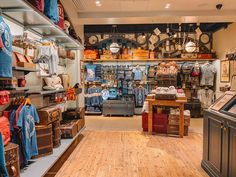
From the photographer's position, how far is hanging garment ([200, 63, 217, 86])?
9422mm

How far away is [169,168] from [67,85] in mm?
2926

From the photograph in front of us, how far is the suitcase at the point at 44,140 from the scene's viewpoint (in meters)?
3.73

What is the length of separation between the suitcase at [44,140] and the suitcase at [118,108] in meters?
5.89

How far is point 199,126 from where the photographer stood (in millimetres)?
7824

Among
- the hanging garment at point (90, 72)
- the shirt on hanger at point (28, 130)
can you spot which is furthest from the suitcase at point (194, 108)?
the shirt on hanger at point (28, 130)

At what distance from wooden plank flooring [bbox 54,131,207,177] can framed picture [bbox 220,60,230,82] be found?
293 centimetres

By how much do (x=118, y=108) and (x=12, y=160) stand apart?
7.17 meters

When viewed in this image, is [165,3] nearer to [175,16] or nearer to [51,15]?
[175,16]

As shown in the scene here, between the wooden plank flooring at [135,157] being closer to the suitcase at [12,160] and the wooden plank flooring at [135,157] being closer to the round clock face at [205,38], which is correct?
the suitcase at [12,160]

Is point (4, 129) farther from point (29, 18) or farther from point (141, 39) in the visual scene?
point (141, 39)

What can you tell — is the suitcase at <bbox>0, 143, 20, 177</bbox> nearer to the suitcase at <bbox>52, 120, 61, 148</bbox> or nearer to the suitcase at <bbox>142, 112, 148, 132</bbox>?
the suitcase at <bbox>52, 120, 61, 148</bbox>

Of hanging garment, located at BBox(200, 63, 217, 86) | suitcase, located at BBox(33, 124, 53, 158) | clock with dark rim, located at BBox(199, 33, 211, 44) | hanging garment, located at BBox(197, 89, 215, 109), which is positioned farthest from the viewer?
clock with dark rim, located at BBox(199, 33, 211, 44)

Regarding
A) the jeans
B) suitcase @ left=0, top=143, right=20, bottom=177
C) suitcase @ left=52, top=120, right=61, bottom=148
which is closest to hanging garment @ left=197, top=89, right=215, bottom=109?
suitcase @ left=52, top=120, right=61, bottom=148

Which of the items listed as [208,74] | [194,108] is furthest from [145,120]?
[208,74]
